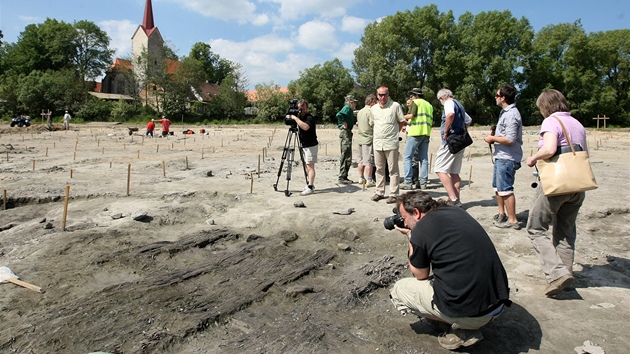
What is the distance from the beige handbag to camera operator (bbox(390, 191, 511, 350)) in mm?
1067

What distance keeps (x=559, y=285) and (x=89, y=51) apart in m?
65.8

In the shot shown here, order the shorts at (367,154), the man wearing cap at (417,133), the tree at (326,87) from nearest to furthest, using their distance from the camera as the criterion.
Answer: the man wearing cap at (417,133) < the shorts at (367,154) < the tree at (326,87)

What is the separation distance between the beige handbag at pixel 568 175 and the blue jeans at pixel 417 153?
12.9ft

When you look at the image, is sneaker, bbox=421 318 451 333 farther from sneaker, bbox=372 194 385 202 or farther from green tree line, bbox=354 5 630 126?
green tree line, bbox=354 5 630 126

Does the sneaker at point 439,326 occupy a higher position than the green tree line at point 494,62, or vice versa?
the green tree line at point 494,62

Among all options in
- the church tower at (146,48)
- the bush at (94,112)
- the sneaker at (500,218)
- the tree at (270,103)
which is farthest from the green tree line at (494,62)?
the sneaker at (500,218)

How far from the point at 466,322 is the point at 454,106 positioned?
369 centimetres

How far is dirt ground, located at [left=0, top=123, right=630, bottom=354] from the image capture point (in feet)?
10.4

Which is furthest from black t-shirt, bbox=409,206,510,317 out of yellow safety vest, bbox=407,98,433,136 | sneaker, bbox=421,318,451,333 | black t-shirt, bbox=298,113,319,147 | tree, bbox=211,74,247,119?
tree, bbox=211,74,247,119

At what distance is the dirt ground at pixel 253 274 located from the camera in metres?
3.17

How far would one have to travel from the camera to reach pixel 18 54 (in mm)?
56406

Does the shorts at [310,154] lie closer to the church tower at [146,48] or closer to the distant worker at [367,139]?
the distant worker at [367,139]

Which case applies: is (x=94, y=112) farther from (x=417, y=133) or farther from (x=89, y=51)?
(x=417, y=133)

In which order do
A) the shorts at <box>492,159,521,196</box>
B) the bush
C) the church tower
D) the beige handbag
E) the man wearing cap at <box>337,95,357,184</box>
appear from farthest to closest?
1. the church tower
2. the bush
3. the man wearing cap at <box>337,95,357,184</box>
4. the shorts at <box>492,159,521,196</box>
5. the beige handbag
